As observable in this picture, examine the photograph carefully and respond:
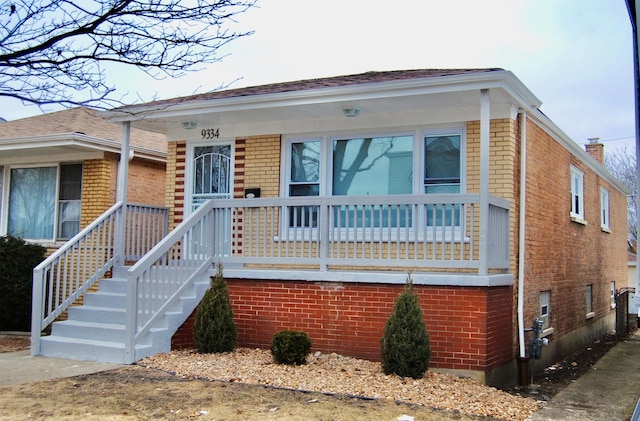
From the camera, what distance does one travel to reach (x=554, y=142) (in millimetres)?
12469

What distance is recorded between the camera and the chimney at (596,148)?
19.8 meters

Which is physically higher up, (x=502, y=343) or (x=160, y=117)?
(x=160, y=117)

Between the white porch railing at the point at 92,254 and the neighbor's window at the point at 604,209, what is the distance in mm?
11361

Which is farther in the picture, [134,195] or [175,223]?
[134,195]

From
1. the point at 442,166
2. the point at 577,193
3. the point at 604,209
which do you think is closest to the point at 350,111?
the point at 442,166

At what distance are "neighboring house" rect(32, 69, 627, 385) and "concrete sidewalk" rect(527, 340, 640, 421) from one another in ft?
2.92

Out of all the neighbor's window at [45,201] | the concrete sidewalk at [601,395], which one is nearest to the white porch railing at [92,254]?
the neighbor's window at [45,201]

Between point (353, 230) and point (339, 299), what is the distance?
3.79 ft

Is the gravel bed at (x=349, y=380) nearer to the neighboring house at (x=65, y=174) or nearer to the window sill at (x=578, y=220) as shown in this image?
the neighboring house at (x=65, y=174)

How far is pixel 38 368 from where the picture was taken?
8.56 m

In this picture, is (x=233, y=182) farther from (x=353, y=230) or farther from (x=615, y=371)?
(x=615, y=371)

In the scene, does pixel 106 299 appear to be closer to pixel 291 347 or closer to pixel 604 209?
pixel 291 347

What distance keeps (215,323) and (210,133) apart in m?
4.21

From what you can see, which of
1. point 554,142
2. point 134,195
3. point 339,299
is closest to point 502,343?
point 339,299
